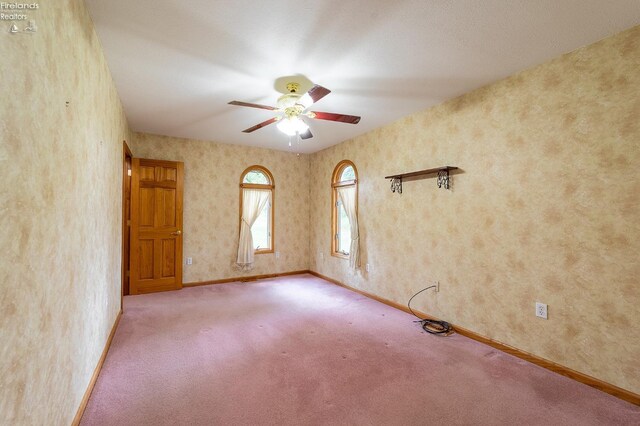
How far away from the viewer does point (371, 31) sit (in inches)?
84.3

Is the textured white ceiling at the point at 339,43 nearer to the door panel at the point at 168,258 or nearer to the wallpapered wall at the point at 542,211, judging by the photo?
the wallpapered wall at the point at 542,211

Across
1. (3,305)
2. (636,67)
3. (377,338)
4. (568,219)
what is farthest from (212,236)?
(636,67)

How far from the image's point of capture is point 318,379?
92.6 inches

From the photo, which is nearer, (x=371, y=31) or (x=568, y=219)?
(x=371, y=31)

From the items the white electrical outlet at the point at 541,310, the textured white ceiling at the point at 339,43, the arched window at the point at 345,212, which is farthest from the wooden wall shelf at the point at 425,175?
the white electrical outlet at the point at 541,310

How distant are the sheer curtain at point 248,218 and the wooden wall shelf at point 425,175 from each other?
103 inches

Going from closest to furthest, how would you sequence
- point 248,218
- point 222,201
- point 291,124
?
point 291,124 → point 222,201 → point 248,218

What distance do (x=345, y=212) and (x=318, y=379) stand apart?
10.6 ft

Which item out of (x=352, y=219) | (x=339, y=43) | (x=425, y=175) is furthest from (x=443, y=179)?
(x=339, y=43)

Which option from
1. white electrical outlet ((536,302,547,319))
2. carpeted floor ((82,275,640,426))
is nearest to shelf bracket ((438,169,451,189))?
white electrical outlet ((536,302,547,319))

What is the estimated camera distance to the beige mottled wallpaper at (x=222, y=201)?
513cm

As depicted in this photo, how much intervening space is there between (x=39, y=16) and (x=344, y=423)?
2.50 m

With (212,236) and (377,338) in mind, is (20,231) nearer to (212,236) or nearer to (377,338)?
(377,338)

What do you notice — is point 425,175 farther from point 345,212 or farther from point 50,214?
point 50,214
